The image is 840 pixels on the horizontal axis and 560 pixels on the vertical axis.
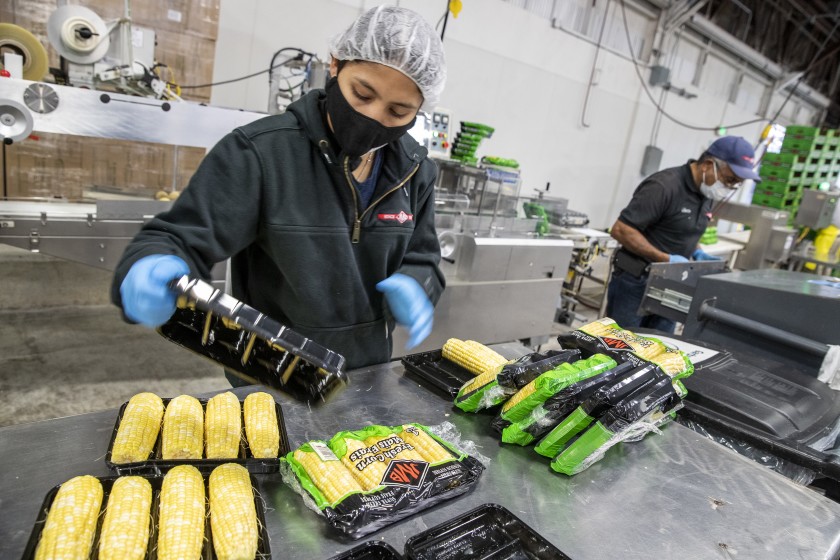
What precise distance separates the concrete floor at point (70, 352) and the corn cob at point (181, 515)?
2.25 m

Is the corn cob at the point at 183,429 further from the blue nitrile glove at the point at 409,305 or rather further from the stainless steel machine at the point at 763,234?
the stainless steel machine at the point at 763,234

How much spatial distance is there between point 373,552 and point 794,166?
352 inches

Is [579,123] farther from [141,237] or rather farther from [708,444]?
[141,237]

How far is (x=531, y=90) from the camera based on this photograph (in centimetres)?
679

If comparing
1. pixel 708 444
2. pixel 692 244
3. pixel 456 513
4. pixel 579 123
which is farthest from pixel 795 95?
pixel 456 513

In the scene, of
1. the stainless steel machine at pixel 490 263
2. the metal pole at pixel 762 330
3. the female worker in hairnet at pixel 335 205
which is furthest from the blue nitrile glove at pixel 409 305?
the stainless steel machine at pixel 490 263

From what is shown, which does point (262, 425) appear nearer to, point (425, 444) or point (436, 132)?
point (425, 444)

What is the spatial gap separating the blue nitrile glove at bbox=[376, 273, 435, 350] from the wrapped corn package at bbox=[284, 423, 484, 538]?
0.35 meters

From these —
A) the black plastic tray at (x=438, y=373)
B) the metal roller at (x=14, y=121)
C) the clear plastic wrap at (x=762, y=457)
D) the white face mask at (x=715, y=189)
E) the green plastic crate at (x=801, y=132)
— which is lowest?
the clear plastic wrap at (x=762, y=457)

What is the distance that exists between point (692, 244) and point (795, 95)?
1065 cm

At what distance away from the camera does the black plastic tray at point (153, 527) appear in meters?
0.84

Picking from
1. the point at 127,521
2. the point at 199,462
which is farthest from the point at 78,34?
the point at 127,521

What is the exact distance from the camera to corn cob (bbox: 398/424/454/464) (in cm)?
116

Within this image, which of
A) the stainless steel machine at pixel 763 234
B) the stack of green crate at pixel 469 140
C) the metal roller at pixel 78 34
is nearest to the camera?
the metal roller at pixel 78 34
